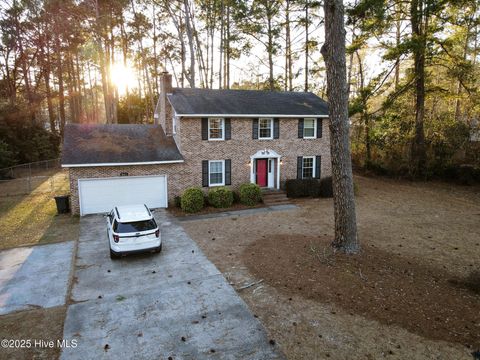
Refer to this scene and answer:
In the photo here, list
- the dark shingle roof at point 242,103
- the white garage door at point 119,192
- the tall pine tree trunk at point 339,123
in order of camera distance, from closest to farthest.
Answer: the tall pine tree trunk at point 339,123 → the white garage door at point 119,192 → the dark shingle roof at point 242,103

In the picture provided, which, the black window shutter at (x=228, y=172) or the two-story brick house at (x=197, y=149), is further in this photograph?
the black window shutter at (x=228, y=172)

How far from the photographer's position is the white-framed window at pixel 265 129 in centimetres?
1898

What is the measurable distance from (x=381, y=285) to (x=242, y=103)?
46.9ft

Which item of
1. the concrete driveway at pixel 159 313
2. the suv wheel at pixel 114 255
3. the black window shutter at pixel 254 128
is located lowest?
the concrete driveway at pixel 159 313

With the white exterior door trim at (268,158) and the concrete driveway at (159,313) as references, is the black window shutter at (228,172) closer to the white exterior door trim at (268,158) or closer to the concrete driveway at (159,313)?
the white exterior door trim at (268,158)

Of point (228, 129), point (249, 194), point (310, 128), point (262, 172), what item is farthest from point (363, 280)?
point (310, 128)

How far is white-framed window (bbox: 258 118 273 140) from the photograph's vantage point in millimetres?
18984

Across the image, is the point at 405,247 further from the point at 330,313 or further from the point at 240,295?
the point at 240,295

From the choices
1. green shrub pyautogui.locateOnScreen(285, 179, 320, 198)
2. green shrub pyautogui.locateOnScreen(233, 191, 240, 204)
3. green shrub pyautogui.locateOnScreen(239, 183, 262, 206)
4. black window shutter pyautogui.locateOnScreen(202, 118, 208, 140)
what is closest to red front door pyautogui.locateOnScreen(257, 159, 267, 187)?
green shrub pyautogui.locateOnScreen(285, 179, 320, 198)

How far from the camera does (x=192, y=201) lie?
1605cm

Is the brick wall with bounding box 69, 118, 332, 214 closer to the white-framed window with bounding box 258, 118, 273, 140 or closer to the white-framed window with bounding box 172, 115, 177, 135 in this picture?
the white-framed window with bounding box 258, 118, 273, 140

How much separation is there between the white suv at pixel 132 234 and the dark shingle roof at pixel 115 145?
676cm

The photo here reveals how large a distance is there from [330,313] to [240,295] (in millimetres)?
2229

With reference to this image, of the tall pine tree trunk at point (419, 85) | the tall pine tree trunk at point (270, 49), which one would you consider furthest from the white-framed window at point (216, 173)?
the tall pine tree trunk at point (270, 49)
